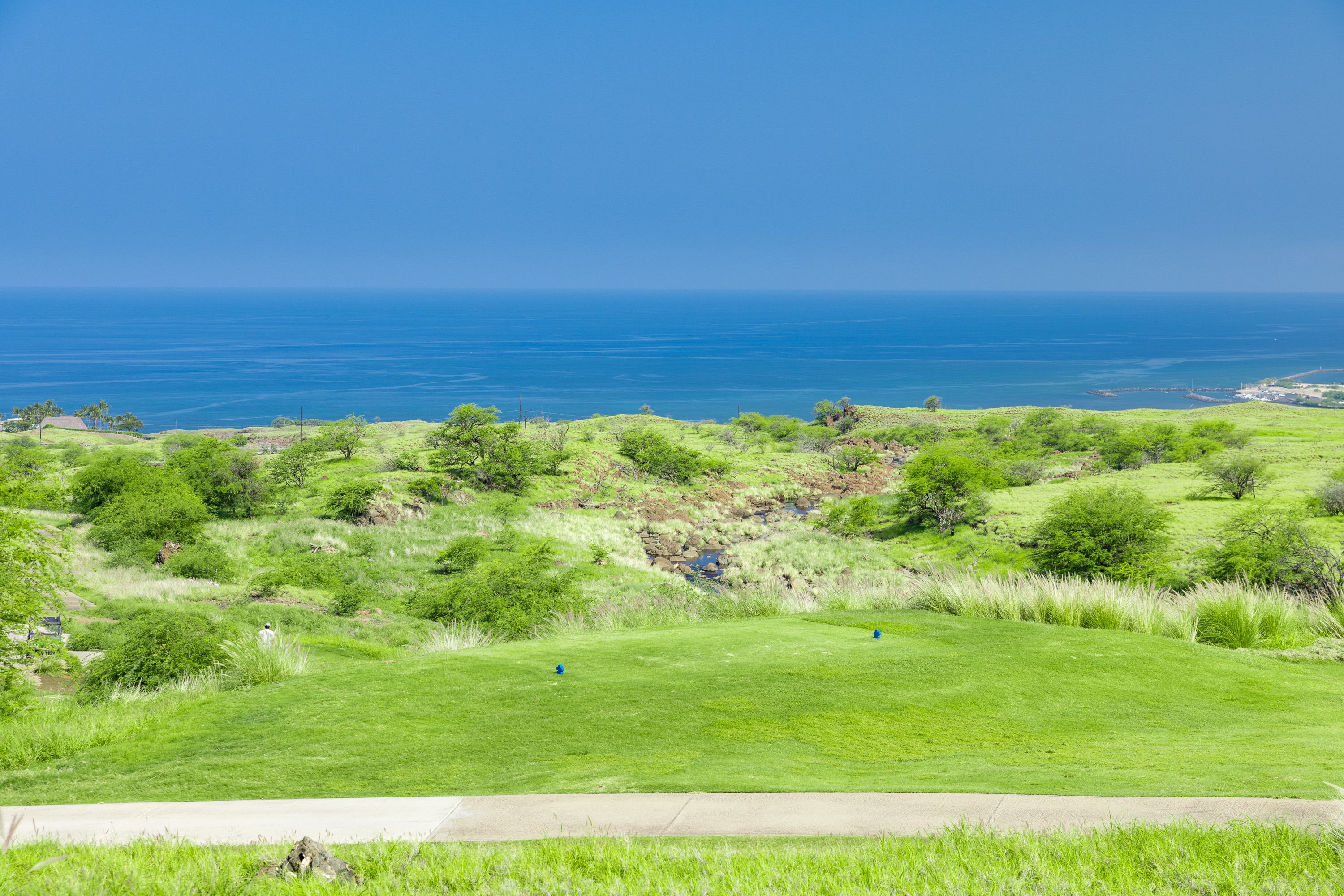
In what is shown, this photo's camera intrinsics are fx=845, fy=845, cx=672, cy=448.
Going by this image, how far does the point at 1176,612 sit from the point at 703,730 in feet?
27.8

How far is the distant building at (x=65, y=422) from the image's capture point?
92875 mm

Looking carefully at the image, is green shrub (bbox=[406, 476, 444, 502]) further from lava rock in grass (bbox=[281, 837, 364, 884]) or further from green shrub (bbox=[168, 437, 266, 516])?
lava rock in grass (bbox=[281, 837, 364, 884])

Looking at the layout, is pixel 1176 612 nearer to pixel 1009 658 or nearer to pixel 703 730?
pixel 1009 658

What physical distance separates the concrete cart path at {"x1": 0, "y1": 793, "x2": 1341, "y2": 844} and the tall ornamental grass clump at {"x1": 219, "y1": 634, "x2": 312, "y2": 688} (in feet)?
12.7

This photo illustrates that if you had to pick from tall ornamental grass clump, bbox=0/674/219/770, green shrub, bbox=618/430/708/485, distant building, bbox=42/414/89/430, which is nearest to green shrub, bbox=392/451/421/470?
green shrub, bbox=618/430/708/485

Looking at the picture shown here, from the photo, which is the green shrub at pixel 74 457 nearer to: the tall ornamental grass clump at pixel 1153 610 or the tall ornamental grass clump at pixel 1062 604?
the tall ornamental grass clump at pixel 1062 604

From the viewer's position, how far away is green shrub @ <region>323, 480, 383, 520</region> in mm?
39812

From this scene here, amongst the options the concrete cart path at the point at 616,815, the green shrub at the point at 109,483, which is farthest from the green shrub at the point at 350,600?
the concrete cart path at the point at 616,815

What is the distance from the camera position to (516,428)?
167 feet

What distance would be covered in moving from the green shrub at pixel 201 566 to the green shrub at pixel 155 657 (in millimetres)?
16749

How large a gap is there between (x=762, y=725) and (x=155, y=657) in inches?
393

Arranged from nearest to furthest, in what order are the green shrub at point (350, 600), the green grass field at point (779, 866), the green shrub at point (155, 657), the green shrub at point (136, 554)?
the green grass field at point (779, 866) < the green shrub at point (155, 657) < the green shrub at point (350, 600) < the green shrub at point (136, 554)

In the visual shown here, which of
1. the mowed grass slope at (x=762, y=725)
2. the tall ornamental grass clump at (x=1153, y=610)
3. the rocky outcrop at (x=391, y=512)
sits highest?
the mowed grass slope at (x=762, y=725)

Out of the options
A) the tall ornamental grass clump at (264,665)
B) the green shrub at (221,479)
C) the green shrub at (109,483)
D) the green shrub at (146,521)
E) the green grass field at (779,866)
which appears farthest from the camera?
the green shrub at (221,479)
